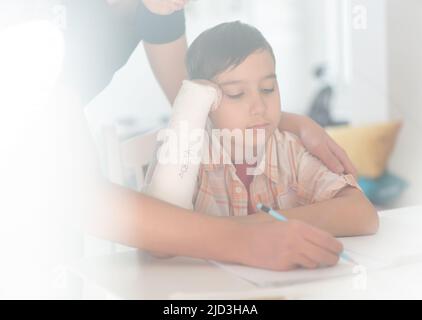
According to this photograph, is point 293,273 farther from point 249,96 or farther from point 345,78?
point 345,78

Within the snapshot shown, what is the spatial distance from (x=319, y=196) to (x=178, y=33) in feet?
0.90

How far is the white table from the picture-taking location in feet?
2.01

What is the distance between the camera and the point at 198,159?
2.51ft

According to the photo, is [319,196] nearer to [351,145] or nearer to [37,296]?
[351,145]

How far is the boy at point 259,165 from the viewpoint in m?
0.76

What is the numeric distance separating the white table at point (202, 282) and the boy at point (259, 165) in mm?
69

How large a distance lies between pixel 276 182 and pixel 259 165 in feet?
0.10

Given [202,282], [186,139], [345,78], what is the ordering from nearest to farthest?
[202,282], [186,139], [345,78]

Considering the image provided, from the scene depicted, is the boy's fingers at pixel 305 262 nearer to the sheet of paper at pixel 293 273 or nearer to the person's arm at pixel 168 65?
the sheet of paper at pixel 293 273

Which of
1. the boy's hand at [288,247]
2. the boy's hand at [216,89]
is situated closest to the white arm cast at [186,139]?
the boy's hand at [216,89]

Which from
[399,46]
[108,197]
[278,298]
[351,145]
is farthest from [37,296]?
[399,46]

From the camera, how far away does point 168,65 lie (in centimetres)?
77

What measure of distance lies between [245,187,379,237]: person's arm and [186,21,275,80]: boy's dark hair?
0.19 m

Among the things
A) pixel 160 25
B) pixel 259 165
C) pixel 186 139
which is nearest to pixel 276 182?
pixel 259 165
